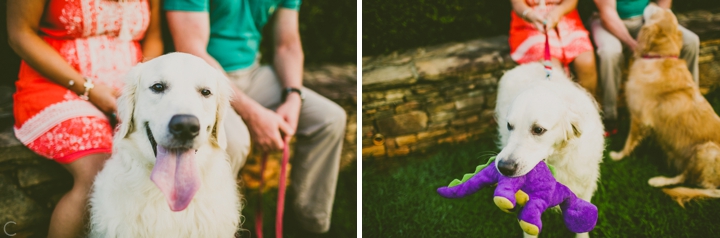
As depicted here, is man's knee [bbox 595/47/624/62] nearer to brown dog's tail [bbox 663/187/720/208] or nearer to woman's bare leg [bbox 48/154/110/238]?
brown dog's tail [bbox 663/187/720/208]

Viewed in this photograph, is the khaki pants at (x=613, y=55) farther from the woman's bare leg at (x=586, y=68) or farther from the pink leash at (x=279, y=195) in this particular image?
the pink leash at (x=279, y=195)

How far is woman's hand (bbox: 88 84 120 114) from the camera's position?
1.68m

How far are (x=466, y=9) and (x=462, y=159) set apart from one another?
0.90m

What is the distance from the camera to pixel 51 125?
1.64m

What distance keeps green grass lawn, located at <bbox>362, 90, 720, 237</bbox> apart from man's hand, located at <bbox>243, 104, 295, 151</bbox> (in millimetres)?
723

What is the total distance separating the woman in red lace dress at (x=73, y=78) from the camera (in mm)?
1627

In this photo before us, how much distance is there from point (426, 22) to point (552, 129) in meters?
1.01

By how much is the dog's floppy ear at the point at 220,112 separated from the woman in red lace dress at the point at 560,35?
1617 mm

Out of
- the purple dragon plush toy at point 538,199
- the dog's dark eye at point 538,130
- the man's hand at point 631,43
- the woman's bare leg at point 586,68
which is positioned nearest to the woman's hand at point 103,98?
the purple dragon plush toy at point 538,199

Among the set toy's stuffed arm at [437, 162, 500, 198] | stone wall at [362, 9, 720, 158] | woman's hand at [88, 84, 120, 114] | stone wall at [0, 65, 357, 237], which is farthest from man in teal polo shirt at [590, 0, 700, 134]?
stone wall at [0, 65, 357, 237]

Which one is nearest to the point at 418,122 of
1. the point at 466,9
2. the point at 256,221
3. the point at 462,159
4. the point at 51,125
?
the point at 462,159

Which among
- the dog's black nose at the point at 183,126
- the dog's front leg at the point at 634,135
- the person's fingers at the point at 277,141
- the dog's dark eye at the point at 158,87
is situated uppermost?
the dog's dark eye at the point at 158,87

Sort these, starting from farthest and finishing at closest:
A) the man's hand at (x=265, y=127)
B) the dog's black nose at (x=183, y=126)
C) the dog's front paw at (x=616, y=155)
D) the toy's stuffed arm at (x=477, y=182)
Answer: the dog's front paw at (x=616, y=155)
the man's hand at (x=265, y=127)
the toy's stuffed arm at (x=477, y=182)
the dog's black nose at (x=183, y=126)

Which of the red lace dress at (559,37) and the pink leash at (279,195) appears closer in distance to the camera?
the pink leash at (279,195)
